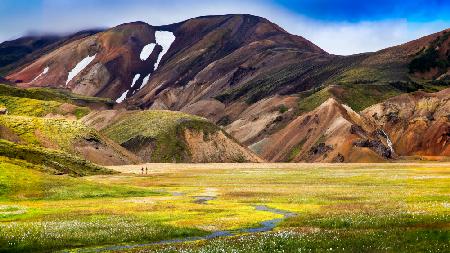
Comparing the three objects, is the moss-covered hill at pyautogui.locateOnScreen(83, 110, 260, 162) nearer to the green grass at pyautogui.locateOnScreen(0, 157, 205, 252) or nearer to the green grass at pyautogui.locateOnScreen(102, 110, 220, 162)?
the green grass at pyautogui.locateOnScreen(102, 110, 220, 162)

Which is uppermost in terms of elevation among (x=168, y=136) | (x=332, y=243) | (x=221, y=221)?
(x=332, y=243)

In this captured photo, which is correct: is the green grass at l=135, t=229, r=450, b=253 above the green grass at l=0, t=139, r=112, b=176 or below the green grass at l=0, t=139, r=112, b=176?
above

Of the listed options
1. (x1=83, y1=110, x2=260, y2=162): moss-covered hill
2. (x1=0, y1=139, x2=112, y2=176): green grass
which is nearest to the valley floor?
(x1=0, y1=139, x2=112, y2=176): green grass

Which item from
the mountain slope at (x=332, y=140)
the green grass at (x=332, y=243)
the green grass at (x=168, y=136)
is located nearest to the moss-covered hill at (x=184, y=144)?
the green grass at (x=168, y=136)

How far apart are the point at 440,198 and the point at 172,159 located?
13502 centimetres

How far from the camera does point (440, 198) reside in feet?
178

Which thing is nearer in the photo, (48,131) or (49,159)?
(49,159)

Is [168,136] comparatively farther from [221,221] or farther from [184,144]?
[221,221]

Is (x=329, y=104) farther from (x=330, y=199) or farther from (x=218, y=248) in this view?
(x=218, y=248)

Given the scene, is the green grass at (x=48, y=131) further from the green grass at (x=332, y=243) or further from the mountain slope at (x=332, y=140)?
the green grass at (x=332, y=243)

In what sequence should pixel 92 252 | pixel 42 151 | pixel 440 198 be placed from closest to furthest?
1. pixel 92 252
2. pixel 440 198
3. pixel 42 151

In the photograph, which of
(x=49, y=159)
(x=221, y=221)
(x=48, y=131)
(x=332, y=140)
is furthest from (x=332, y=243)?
(x=332, y=140)

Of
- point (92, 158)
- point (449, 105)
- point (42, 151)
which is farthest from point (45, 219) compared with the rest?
point (449, 105)

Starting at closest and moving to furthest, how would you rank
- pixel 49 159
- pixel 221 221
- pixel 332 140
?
pixel 221 221 → pixel 49 159 → pixel 332 140
